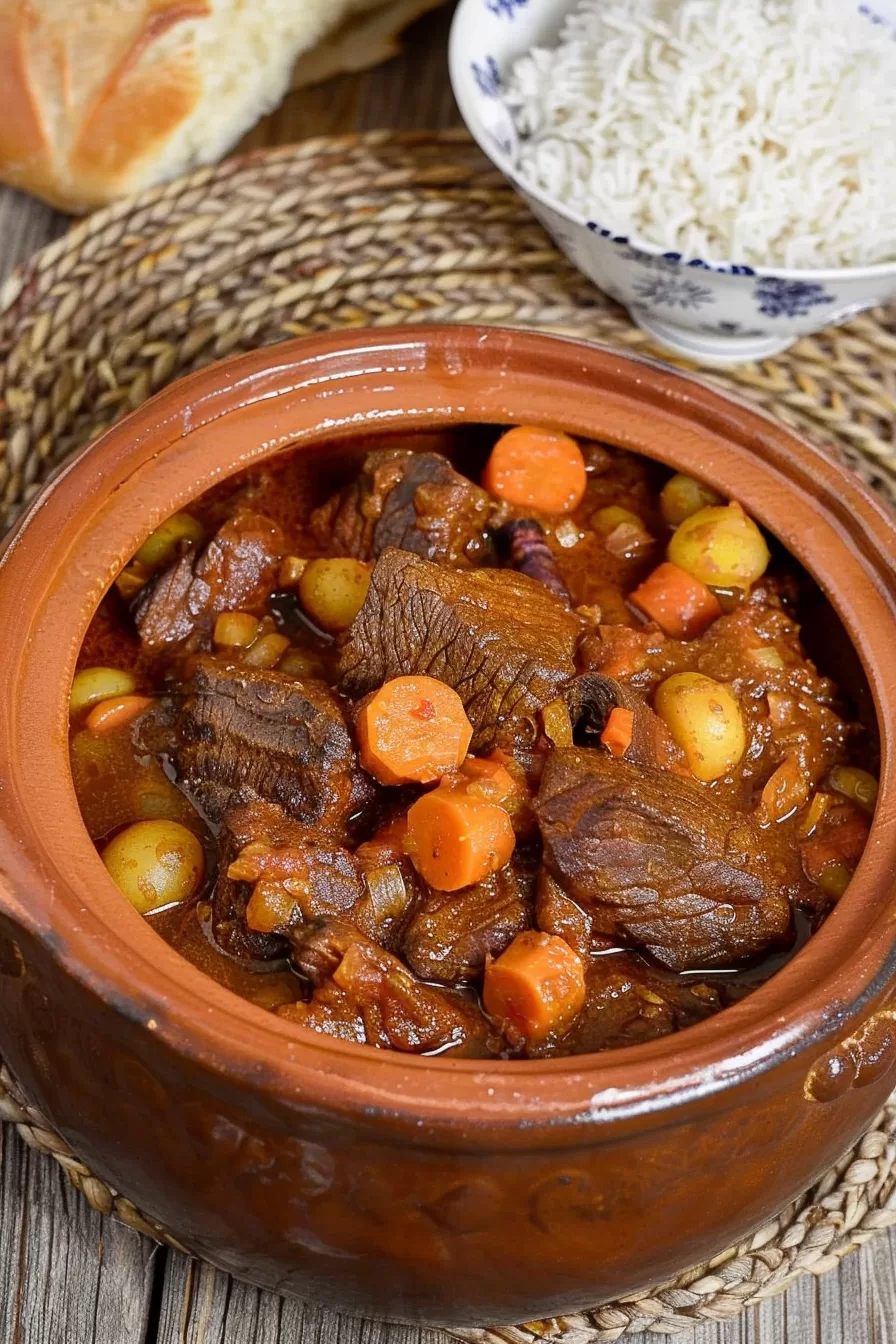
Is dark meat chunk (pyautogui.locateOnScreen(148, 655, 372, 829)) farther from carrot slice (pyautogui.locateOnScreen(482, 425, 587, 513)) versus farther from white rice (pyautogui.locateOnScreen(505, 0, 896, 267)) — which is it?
white rice (pyautogui.locateOnScreen(505, 0, 896, 267))

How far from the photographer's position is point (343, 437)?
2.54 metres

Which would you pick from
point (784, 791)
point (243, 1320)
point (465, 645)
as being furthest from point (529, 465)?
point (243, 1320)

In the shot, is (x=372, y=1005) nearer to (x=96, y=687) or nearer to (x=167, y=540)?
(x=96, y=687)

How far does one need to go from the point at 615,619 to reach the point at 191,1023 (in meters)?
1.09

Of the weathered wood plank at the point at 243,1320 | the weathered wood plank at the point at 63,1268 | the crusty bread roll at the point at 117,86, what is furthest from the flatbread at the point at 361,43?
the weathered wood plank at the point at 243,1320

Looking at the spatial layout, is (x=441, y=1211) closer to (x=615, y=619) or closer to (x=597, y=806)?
(x=597, y=806)

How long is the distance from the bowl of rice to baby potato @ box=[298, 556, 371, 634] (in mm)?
1028

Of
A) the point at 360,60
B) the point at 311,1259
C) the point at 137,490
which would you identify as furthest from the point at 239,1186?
the point at 360,60

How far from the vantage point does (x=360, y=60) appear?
4355 millimetres

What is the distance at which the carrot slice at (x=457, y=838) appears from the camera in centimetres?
201

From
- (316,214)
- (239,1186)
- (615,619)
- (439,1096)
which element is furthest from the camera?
(316,214)

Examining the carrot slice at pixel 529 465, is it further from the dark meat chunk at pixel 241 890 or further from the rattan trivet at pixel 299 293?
the dark meat chunk at pixel 241 890

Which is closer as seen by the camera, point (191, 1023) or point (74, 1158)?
point (191, 1023)

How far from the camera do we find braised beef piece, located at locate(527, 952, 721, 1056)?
A: 1.96 metres
